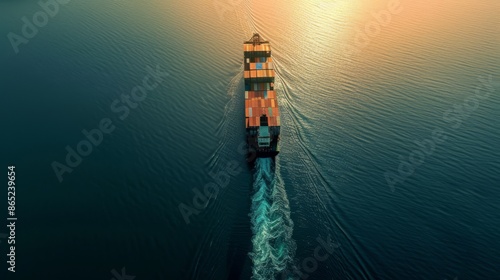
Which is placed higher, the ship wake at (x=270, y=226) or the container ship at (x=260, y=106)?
the container ship at (x=260, y=106)

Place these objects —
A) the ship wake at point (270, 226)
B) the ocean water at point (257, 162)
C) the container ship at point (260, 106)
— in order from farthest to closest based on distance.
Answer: the container ship at point (260, 106)
the ocean water at point (257, 162)
the ship wake at point (270, 226)

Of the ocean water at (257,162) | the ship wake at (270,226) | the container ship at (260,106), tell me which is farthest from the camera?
the container ship at (260,106)

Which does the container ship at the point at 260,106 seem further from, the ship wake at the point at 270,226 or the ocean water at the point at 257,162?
the ship wake at the point at 270,226

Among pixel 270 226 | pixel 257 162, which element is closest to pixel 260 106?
pixel 257 162

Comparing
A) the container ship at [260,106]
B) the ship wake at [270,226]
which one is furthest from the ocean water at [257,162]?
the container ship at [260,106]

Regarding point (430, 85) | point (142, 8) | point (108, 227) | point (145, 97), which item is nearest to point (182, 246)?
point (108, 227)

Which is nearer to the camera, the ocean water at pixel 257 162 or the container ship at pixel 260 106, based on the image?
the ocean water at pixel 257 162
